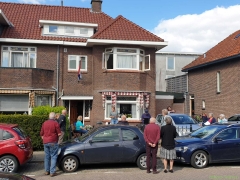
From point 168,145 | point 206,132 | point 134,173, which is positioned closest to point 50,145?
point 134,173

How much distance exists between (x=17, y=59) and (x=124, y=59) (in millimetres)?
6719

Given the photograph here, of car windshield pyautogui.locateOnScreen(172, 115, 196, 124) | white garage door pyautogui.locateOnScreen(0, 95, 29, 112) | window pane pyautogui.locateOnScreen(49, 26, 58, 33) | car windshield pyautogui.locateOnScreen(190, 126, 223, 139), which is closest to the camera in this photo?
car windshield pyautogui.locateOnScreen(190, 126, 223, 139)

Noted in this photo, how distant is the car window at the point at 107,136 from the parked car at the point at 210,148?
7.23ft

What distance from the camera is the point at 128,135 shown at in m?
10.2

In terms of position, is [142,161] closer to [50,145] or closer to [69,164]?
[69,164]

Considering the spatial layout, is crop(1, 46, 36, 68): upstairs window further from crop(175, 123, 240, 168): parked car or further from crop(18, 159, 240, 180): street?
crop(175, 123, 240, 168): parked car

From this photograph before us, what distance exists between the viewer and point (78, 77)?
62.4 ft

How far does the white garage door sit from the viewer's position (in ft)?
57.6

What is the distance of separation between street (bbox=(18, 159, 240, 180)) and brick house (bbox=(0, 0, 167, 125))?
7.83m

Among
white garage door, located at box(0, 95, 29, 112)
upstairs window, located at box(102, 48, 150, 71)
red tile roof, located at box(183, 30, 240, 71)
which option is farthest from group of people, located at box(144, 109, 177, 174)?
red tile roof, located at box(183, 30, 240, 71)

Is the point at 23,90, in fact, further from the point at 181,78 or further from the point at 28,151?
the point at 181,78

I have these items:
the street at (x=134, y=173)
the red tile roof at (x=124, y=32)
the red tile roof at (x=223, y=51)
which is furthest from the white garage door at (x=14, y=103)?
the red tile roof at (x=223, y=51)

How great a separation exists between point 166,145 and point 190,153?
1084 mm

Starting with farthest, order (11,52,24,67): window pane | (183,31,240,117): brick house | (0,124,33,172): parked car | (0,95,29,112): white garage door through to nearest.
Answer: (183,31,240,117): brick house → (11,52,24,67): window pane → (0,95,29,112): white garage door → (0,124,33,172): parked car
